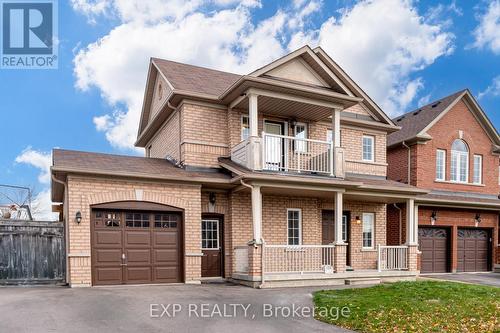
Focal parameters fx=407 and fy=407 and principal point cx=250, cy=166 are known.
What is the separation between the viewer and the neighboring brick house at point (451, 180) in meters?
18.2

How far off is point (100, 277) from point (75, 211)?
6.68ft

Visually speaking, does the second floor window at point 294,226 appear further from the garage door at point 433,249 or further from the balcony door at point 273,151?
the garage door at point 433,249

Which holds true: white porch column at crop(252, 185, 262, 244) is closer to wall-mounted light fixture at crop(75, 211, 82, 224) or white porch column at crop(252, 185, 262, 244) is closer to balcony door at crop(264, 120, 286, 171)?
balcony door at crop(264, 120, 286, 171)

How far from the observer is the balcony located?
41.7 feet

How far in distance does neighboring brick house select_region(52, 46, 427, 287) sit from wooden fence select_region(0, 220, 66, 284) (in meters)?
0.96

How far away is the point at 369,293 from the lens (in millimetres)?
10703

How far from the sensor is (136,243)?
39.9 ft

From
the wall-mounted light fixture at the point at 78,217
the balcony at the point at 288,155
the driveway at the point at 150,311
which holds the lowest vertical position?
the driveway at the point at 150,311

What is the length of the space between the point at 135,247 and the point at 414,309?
7772 millimetres

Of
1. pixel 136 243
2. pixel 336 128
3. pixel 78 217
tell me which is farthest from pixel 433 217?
pixel 78 217

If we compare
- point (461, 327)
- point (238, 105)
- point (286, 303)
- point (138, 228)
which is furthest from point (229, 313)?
point (238, 105)

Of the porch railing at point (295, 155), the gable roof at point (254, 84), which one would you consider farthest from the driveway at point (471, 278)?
the porch railing at point (295, 155)

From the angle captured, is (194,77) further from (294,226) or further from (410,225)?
(410,225)

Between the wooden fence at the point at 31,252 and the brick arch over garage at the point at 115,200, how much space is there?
1.11 metres
